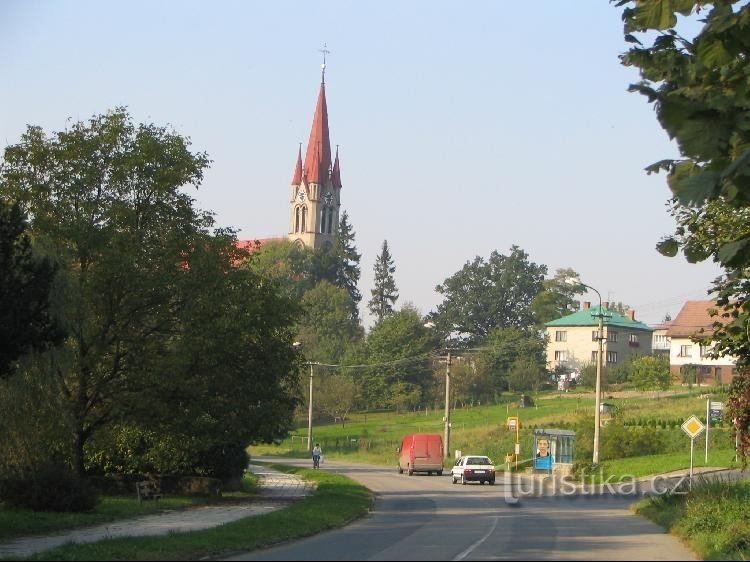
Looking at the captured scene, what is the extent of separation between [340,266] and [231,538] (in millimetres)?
134925

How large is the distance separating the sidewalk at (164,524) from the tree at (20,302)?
3.39 m

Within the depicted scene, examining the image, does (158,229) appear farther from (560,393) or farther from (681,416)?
(560,393)

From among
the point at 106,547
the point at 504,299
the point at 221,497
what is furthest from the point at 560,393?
the point at 106,547

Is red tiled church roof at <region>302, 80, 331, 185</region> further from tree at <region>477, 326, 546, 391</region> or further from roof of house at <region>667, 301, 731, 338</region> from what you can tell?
roof of house at <region>667, 301, 731, 338</region>

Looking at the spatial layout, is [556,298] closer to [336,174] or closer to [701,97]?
[336,174]

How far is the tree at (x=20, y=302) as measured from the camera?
19.9 m

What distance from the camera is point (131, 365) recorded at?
3441 centimetres

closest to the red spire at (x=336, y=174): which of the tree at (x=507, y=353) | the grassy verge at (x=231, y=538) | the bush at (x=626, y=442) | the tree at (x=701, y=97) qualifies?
the tree at (x=507, y=353)

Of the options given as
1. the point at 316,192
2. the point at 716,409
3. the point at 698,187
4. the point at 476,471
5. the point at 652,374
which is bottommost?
the point at 476,471

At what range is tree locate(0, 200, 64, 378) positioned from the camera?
19906mm

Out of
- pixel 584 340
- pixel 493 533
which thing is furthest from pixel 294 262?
pixel 493 533

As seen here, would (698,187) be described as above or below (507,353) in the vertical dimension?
below

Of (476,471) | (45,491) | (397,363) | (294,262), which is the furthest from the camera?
(294,262)

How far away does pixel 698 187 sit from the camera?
262 inches
